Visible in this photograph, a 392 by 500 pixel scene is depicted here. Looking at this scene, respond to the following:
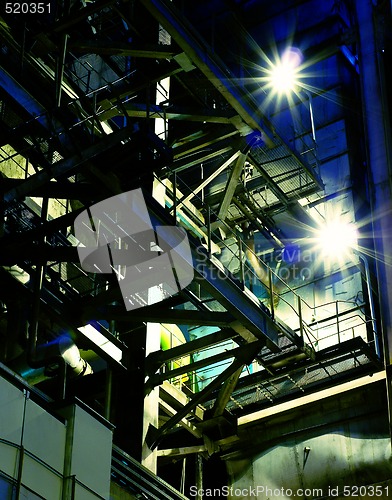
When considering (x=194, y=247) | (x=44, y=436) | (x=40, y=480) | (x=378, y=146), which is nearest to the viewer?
(x=40, y=480)

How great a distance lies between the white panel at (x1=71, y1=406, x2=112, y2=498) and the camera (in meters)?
19.9

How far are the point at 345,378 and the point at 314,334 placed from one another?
1956 mm

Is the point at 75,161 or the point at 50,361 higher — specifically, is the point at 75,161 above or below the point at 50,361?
above

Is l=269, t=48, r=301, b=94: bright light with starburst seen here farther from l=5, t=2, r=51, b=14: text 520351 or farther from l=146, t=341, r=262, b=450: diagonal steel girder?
l=146, t=341, r=262, b=450: diagonal steel girder

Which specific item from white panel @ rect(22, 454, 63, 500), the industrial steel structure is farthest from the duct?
white panel @ rect(22, 454, 63, 500)

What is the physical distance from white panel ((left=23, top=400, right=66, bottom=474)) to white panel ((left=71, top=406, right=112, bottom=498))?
318 millimetres

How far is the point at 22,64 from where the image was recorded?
21.8m

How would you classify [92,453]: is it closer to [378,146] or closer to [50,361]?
[50,361]

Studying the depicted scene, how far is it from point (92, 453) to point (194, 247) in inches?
185

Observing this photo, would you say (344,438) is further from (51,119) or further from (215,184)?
(51,119)

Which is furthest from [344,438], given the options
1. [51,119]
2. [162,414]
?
[51,119]

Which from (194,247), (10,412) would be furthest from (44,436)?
(194,247)

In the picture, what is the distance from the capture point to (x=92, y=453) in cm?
2036

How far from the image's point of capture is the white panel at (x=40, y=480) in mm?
18562
